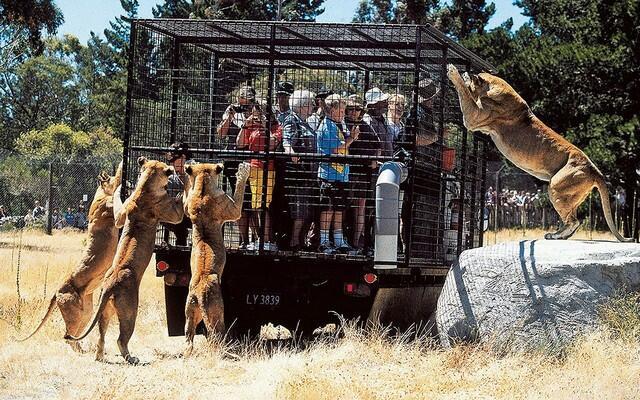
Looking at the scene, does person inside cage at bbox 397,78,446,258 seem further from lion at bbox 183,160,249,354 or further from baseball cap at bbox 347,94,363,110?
lion at bbox 183,160,249,354

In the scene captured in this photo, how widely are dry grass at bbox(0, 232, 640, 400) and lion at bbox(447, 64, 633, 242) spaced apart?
116 centimetres

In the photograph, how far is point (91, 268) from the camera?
9883mm

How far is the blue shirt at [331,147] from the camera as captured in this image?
33.2 feet

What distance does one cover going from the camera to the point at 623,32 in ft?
89.5

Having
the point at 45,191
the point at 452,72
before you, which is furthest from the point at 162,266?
the point at 45,191

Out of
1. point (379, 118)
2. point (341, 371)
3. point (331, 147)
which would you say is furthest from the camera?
point (379, 118)

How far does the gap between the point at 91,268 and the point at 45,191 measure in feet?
55.3

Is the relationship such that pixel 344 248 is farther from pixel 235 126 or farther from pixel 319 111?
pixel 235 126

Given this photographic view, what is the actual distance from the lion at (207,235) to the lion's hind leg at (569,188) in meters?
2.67

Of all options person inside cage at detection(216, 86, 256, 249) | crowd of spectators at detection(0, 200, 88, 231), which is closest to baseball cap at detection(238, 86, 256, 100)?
person inside cage at detection(216, 86, 256, 249)

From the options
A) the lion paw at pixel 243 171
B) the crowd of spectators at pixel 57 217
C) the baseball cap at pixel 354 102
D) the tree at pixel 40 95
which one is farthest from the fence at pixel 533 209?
the tree at pixel 40 95

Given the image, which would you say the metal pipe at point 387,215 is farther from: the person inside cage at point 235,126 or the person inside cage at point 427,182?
the person inside cage at point 235,126

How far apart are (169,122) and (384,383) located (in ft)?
13.7

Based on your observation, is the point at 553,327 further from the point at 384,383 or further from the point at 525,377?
the point at 384,383
